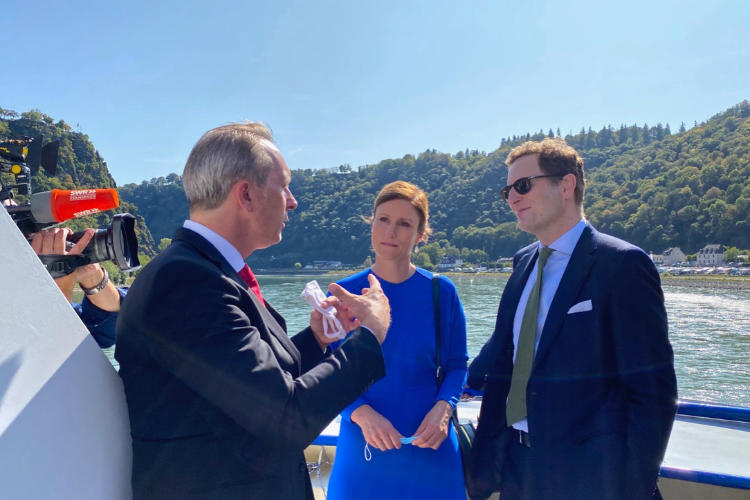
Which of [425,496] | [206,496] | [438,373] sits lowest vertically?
[425,496]

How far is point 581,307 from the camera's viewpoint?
1.50 meters

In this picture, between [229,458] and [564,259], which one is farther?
[564,259]

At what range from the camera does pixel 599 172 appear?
74.1 metres

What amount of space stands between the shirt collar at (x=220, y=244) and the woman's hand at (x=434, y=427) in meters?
1.02

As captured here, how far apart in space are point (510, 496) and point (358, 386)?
97 centimetres

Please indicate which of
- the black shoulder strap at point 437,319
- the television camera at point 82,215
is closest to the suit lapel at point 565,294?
the black shoulder strap at point 437,319

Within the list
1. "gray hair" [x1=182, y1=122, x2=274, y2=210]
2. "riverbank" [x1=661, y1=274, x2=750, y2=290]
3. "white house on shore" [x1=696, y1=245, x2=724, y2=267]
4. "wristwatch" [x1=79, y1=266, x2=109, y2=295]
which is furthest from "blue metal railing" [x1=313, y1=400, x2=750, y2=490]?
"white house on shore" [x1=696, y1=245, x2=724, y2=267]

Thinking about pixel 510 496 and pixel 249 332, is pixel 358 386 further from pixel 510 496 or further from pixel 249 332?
pixel 510 496

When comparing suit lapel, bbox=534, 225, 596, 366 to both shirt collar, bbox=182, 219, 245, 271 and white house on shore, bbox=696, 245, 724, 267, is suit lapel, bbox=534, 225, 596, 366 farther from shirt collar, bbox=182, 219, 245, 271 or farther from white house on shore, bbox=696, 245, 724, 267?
white house on shore, bbox=696, 245, 724, 267

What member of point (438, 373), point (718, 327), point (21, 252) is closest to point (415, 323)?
point (438, 373)

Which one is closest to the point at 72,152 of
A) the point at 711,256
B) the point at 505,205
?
the point at 505,205

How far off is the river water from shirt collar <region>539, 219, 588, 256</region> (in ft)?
31.8

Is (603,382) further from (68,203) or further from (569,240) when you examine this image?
(68,203)

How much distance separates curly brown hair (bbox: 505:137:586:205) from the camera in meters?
1.80
